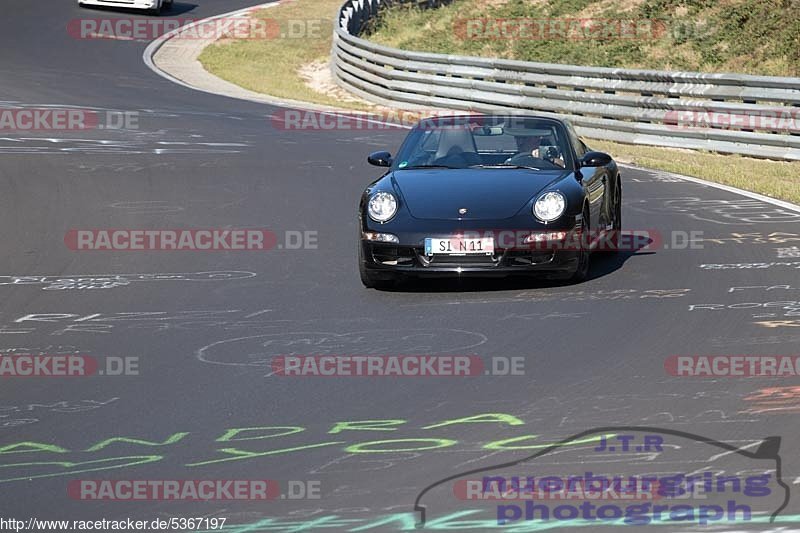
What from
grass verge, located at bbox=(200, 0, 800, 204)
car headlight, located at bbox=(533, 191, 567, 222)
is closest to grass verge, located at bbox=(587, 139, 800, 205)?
grass verge, located at bbox=(200, 0, 800, 204)

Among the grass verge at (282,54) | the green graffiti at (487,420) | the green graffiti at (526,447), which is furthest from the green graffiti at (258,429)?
Result: the grass verge at (282,54)

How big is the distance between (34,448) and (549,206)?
513cm

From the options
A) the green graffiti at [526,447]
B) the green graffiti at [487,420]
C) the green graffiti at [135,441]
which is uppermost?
the green graffiti at [526,447]

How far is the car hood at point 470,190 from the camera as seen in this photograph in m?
10.7

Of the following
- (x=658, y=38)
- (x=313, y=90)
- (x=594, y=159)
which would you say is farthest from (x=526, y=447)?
(x=313, y=90)

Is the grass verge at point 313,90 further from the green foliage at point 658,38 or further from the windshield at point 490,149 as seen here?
the windshield at point 490,149

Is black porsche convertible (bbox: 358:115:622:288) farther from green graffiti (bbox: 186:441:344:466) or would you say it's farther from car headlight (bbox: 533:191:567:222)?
green graffiti (bbox: 186:441:344:466)

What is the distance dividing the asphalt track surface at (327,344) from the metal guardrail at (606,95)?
316 cm

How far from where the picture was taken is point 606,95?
2309 centimetres

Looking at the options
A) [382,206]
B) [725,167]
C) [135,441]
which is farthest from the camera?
[725,167]

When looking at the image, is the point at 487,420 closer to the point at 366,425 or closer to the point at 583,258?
the point at 366,425

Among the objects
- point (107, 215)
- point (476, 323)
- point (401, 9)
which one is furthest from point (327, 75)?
point (476, 323)

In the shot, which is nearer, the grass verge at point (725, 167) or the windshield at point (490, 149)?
the windshield at point (490, 149)

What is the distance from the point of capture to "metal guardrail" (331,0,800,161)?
20109 mm
